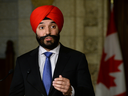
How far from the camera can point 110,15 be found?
2791mm

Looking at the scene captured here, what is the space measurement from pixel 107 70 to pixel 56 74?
5.91 feet

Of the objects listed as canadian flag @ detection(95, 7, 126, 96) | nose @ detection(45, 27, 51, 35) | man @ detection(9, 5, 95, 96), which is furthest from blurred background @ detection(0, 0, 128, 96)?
nose @ detection(45, 27, 51, 35)

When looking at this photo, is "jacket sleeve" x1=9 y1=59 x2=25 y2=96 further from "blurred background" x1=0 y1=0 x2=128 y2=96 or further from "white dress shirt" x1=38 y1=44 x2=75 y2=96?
"blurred background" x1=0 y1=0 x2=128 y2=96

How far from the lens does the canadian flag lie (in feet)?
8.84

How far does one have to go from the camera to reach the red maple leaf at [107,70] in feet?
8.87

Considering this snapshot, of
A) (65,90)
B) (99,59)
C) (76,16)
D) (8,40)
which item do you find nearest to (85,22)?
(76,16)

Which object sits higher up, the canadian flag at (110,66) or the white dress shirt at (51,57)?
the white dress shirt at (51,57)

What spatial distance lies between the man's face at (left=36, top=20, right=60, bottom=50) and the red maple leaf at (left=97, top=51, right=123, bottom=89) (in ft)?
5.84

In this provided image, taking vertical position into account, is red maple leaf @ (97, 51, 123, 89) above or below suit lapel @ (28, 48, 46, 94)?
below

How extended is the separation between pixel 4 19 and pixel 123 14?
6.67ft

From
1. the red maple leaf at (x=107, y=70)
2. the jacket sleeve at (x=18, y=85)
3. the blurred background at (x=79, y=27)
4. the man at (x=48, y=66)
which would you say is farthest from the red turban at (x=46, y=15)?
the red maple leaf at (x=107, y=70)

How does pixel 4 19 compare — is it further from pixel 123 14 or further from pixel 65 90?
pixel 65 90

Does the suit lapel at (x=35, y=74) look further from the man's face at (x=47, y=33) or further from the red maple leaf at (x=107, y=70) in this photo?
Result: the red maple leaf at (x=107, y=70)

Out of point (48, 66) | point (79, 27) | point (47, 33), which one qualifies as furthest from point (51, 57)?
point (79, 27)
